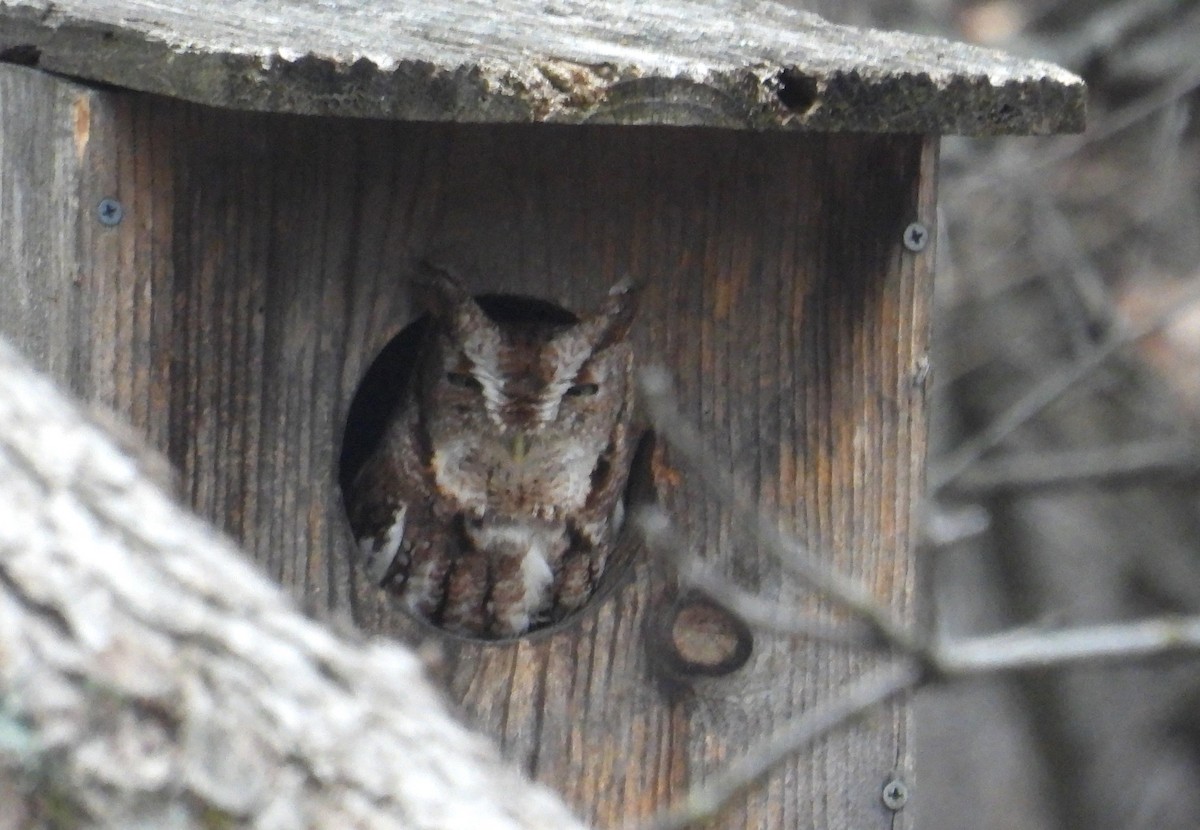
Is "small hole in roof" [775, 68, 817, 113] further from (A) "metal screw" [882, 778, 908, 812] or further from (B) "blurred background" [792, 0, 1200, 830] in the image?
(B) "blurred background" [792, 0, 1200, 830]

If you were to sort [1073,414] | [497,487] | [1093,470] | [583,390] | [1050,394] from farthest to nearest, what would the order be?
[1073,414]
[1093,470]
[1050,394]
[497,487]
[583,390]

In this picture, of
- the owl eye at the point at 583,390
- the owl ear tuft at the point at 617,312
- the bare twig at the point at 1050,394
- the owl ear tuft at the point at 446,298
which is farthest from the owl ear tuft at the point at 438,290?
the bare twig at the point at 1050,394

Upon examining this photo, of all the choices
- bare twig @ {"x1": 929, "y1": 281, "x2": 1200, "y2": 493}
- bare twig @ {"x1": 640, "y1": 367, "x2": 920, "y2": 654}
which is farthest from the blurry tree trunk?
bare twig @ {"x1": 929, "y1": 281, "x2": 1200, "y2": 493}

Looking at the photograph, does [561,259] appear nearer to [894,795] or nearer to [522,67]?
[522,67]

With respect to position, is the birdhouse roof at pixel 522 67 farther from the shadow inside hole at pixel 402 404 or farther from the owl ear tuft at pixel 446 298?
the shadow inside hole at pixel 402 404

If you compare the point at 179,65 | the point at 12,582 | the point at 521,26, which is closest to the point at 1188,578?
the point at 521,26

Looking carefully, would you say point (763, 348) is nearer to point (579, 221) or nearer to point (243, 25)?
point (579, 221)

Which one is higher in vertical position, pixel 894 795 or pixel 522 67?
pixel 522 67

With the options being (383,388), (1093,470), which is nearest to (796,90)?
(383,388)
